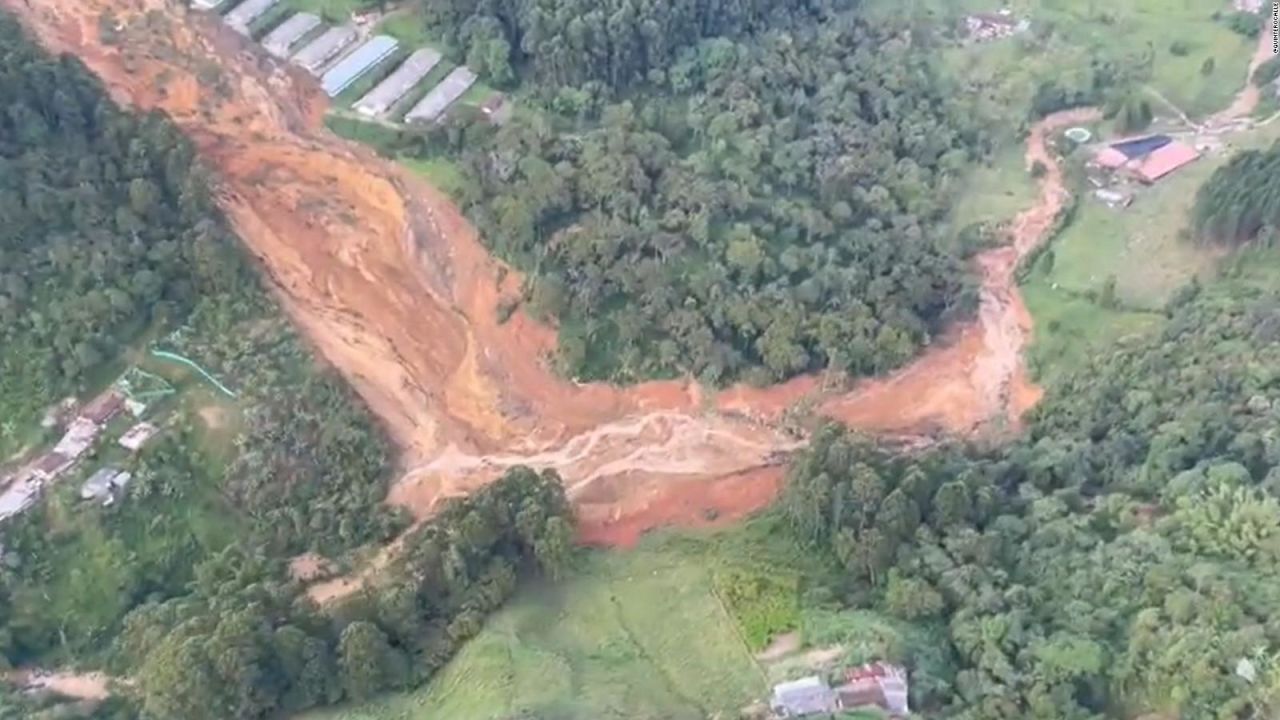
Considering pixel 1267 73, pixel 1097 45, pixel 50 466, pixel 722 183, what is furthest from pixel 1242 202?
pixel 50 466

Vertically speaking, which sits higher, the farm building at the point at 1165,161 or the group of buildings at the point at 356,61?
the group of buildings at the point at 356,61

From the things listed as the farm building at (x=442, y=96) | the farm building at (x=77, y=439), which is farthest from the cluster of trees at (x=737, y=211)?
the farm building at (x=77, y=439)

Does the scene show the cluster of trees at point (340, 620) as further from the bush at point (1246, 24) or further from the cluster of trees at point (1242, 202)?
the bush at point (1246, 24)

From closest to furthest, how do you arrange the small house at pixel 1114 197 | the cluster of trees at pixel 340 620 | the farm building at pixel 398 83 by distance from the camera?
1. the cluster of trees at pixel 340 620
2. the farm building at pixel 398 83
3. the small house at pixel 1114 197

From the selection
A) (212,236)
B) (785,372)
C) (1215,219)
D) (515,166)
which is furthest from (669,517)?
(1215,219)

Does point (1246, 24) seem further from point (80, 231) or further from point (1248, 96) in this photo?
point (80, 231)

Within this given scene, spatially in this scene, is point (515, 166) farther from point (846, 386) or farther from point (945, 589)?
point (945, 589)
